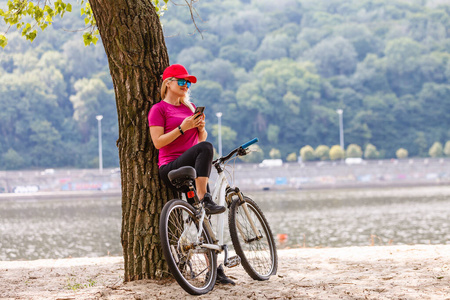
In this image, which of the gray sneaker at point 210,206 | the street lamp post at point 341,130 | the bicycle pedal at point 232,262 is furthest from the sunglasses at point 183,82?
the street lamp post at point 341,130

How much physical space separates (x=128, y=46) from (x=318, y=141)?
82.0 m

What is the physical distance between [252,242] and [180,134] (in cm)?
103

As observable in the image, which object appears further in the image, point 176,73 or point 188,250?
point 176,73

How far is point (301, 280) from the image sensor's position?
451 cm

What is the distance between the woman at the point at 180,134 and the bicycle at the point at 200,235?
93mm

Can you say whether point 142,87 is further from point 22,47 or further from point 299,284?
point 22,47

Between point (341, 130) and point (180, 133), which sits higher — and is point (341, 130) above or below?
above

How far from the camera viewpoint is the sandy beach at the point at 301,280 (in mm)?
3955

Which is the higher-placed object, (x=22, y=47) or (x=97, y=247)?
(x=22, y=47)

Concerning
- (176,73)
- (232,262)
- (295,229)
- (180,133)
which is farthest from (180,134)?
(295,229)

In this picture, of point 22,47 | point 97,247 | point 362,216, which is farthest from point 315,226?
point 22,47

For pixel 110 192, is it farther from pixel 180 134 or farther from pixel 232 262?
pixel 180 134

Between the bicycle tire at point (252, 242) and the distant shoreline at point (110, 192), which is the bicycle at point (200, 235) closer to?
the bicycle tire at point (252, 242)

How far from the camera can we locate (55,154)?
8188 cm
